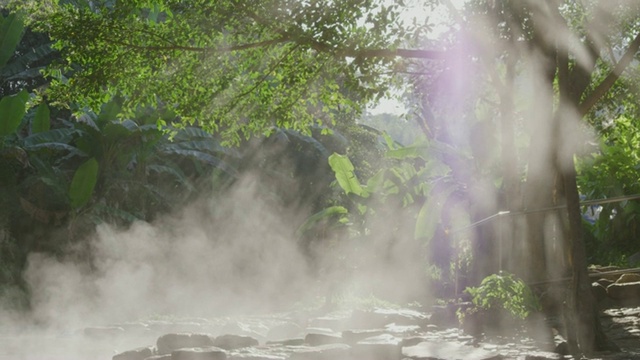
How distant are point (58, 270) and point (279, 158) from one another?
31.2 feet

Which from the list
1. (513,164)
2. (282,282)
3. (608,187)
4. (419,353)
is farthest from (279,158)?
(419,353)

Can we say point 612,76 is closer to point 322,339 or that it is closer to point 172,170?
point 322,339

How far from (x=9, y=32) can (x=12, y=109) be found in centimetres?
334

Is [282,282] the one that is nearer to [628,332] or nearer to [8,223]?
[8,223]

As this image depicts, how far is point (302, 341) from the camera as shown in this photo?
456 inches

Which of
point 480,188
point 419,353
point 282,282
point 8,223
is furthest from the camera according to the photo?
point 282,282

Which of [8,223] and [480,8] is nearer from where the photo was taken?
[480,8]

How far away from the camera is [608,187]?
62.6 ft

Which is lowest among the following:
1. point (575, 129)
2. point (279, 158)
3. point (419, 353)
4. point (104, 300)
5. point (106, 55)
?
point (419, 353)

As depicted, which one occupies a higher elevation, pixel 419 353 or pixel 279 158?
pixel 279 158

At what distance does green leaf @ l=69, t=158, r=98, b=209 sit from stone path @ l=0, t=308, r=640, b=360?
13.9 ft

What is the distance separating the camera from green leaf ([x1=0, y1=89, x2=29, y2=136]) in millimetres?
17281

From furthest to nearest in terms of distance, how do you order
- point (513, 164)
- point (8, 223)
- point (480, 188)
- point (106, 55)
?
point (8, 223) → point (480, 188) → point (513, 164) → point (106, 55)

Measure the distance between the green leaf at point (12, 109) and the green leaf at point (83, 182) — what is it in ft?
5.65
